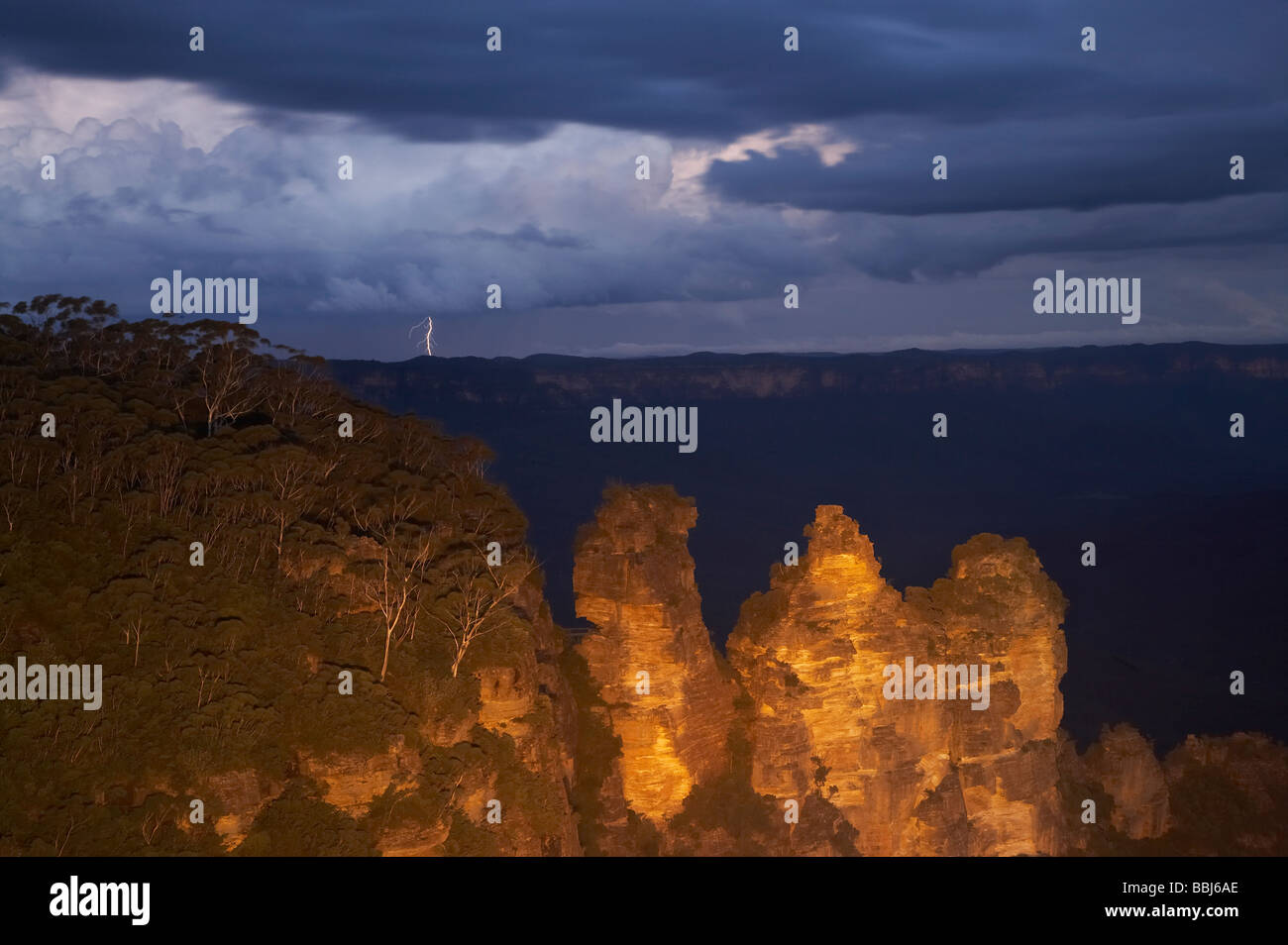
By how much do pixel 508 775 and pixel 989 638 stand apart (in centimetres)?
3000

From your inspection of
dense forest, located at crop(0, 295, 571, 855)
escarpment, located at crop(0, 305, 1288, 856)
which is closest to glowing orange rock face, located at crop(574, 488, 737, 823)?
escarpment, located at crop(0, 305, 1288, 856)

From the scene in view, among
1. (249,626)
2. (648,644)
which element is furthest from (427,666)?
(648,644)

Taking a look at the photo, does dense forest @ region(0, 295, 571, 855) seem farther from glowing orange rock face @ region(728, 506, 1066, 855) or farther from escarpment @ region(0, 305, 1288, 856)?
glowing orange rock face @ region(728, 506, 1066, 855)

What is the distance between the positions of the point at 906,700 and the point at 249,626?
31.1 metres

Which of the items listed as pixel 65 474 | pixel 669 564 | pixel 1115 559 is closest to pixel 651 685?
pixel 669 564

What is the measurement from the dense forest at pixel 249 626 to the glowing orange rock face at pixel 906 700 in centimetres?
1039

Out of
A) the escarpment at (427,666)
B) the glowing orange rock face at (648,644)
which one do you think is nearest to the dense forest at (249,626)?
the escarpment at (427,666)

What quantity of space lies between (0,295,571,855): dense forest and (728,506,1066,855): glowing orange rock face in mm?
10389

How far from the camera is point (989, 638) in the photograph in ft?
211

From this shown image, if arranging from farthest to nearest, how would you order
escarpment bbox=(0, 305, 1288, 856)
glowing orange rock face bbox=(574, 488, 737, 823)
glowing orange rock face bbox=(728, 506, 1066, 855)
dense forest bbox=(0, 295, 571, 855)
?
glowing orange rock face bbox=(728, 506, 1066, 855) < glowing orange rock face bbox=(574, 488, 737, 823) < escarpment bbox=(0, 305, 1288, 856) < dense forest bbox=(0, 295, 571, 855)

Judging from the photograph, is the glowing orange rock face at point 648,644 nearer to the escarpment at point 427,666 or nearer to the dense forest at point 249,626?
the escarpment at point 427,666

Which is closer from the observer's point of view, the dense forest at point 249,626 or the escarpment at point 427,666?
the dense forest at point 249,626

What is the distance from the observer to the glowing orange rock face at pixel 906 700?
5700 cm

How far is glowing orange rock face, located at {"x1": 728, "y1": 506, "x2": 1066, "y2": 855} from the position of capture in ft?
187
